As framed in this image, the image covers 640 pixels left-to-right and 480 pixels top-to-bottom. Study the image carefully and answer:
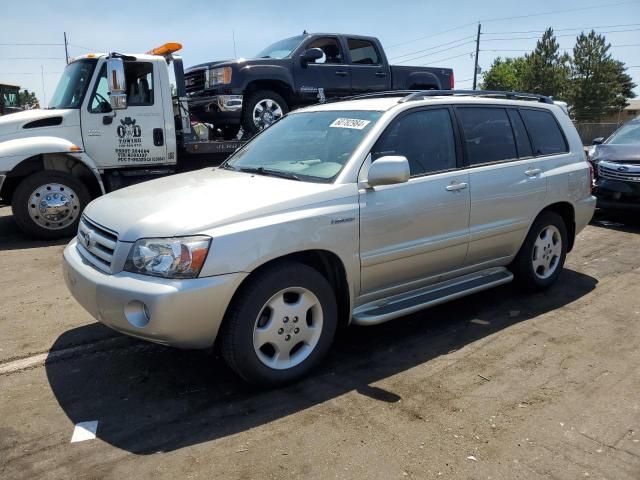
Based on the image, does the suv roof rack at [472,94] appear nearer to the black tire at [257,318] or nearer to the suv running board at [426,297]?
the suv running board at [426,297]

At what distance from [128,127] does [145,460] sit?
6126 millimetres

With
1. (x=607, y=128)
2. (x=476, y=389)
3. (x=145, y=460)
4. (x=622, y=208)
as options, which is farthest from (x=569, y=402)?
(x=607, y=128)

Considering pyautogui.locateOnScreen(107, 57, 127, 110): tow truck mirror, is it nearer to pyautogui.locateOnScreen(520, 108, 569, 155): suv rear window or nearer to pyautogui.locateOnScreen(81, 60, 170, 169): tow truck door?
pyautogui.locateOnScreen(81, 60, 170, 169): tow truck door

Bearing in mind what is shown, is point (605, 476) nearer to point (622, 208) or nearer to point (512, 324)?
point (512, 324)

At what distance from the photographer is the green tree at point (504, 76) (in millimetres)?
72812

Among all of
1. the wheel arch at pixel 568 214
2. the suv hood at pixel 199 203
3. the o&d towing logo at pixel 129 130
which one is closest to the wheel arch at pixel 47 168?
the o&d towing logo at pixel 129 130

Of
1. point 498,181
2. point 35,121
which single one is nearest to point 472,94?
point 498,181

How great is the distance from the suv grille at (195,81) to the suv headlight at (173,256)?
263 inches

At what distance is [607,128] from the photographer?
40.9 metres

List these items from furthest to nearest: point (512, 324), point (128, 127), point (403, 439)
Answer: point (128, 127) → point (512, 324) → point (403, 439)

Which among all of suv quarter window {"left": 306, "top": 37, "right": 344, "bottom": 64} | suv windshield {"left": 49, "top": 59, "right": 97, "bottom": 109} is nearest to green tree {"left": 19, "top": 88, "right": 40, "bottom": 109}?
suv windshield {"left": 49, "top": 59, "right": 97, "bottom": 109}

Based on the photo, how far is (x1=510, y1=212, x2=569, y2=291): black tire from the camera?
5.07m

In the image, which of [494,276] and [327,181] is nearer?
[327,181]

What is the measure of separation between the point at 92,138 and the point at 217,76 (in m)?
2.25
